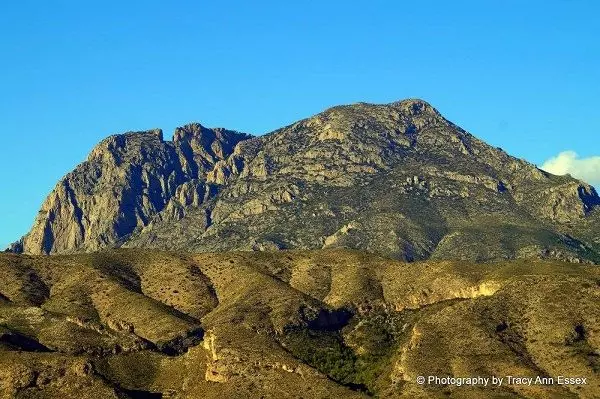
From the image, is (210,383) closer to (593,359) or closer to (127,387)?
(127,387)

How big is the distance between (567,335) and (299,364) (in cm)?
5007

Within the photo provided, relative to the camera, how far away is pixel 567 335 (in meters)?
190

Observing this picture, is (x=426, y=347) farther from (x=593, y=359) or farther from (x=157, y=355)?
(x=157, y=355)

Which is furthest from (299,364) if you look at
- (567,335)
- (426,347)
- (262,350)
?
(567,335)

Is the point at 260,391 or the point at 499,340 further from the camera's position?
the point at 499,340

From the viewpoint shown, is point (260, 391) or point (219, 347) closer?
point (260, 391)

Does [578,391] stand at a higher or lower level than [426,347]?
lower

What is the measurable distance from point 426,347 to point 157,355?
52.2 m

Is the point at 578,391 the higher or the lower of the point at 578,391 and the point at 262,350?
the lower

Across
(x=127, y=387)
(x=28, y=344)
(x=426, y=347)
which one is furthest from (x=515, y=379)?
(x=28, y=344)

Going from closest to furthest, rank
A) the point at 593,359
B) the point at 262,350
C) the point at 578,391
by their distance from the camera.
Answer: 1. the point at 578,391
2. the point at 593,359
3. the point at 262,350

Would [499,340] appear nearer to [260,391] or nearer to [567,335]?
[567,335]

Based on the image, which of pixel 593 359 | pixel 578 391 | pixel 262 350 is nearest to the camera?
pixel 578 391

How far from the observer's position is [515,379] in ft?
564
